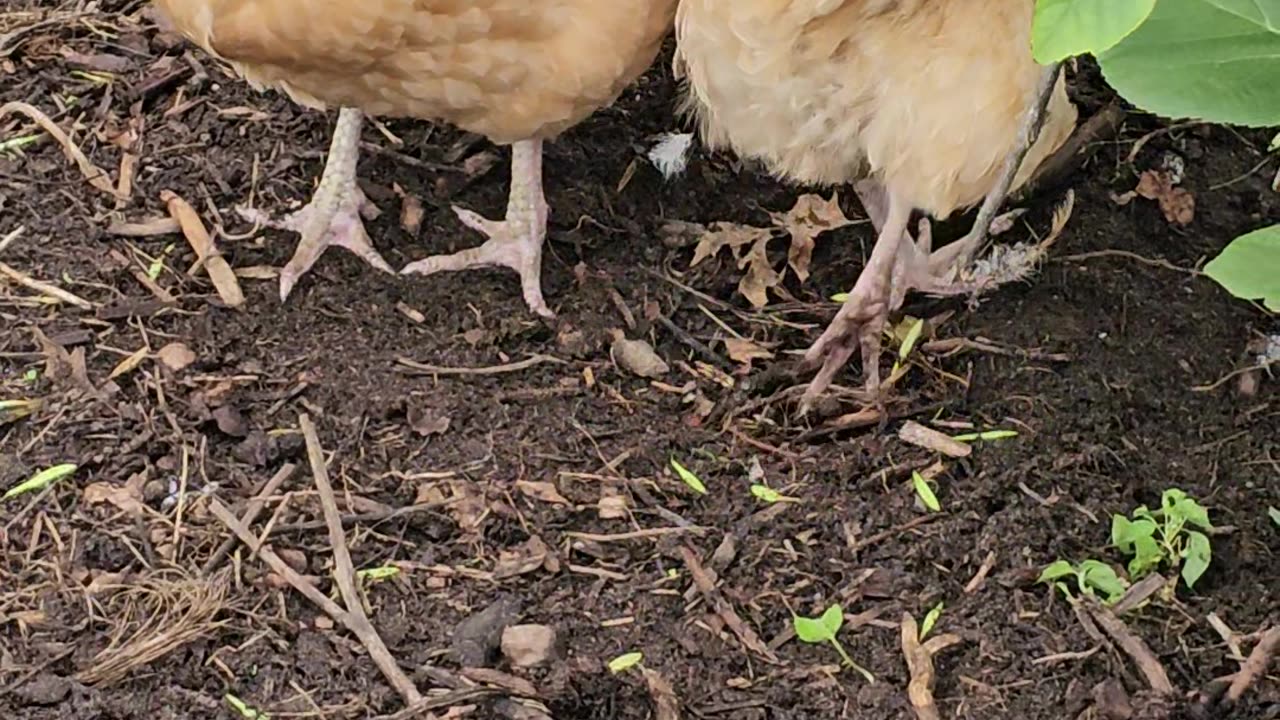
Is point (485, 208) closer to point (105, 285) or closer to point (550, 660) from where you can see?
point (105, 285)

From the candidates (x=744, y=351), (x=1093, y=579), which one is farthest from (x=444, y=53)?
(x=1093, y=579)

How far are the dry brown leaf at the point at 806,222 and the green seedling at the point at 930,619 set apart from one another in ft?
2.70

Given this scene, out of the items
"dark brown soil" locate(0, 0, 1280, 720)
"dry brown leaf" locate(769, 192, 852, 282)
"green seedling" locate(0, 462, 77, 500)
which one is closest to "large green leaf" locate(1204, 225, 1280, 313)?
"dark brown soil" locate(0, 0, 1280, 720)

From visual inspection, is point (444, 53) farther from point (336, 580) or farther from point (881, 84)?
point (336, 580)

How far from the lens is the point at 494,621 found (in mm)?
2004

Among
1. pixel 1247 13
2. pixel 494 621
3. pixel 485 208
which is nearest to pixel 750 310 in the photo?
pixel 485 208

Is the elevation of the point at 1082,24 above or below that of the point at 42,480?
above

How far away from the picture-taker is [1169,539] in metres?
2.03

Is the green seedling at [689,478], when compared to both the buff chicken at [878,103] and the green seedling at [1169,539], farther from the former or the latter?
the green seedling at [1169,539]

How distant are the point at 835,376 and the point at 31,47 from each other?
170cm

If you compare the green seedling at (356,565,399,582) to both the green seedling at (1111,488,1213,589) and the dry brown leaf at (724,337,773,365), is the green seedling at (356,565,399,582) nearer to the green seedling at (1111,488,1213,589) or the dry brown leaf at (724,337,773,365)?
the dry brown leaf at (724,337,773,365)

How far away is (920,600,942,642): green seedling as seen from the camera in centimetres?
198

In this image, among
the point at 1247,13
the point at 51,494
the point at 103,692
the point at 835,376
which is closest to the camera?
the point at 1247,13

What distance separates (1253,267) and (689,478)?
1.11m
